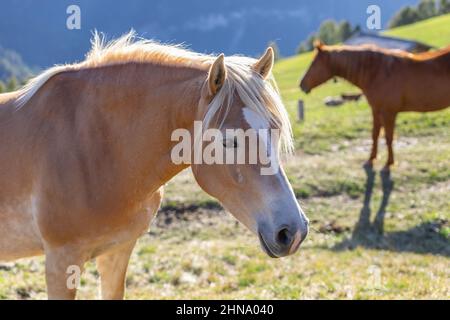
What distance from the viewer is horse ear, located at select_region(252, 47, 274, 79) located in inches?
132

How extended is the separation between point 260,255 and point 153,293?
212 cm

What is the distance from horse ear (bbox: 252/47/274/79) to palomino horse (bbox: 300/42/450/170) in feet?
30.5

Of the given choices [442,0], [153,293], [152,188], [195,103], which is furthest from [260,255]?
[442,0]

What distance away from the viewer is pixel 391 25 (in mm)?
93375

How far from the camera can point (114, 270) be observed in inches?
177

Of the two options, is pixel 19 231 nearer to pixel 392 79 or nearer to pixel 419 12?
pixel 392 79

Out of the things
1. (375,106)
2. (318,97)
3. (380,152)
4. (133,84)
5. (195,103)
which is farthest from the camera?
(318,97)

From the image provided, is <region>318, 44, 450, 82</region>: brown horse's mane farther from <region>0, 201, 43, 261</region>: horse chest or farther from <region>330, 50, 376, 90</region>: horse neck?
<region>0, 201, 43, 261</region>: horse chest

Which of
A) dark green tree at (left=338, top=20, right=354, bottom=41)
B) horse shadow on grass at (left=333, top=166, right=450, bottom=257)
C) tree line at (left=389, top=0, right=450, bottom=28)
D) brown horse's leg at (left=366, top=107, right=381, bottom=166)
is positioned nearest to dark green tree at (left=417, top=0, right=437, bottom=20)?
tree line at (left=389, top=0, right=450, bottom=28)

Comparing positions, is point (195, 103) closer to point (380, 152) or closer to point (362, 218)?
point (362, 218)

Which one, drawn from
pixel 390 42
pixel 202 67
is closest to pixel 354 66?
pixel 202 67

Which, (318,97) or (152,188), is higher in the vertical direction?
(318,97)

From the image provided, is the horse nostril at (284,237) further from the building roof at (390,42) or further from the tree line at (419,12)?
the tree line at (419,12)

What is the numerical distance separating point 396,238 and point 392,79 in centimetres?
477
